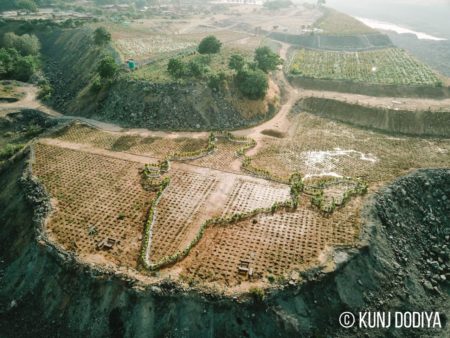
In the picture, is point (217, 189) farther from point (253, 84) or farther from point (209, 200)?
point (253, 84)

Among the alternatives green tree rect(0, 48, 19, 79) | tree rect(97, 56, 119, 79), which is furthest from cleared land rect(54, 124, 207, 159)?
green tree rect(0, 48, 19, 79)

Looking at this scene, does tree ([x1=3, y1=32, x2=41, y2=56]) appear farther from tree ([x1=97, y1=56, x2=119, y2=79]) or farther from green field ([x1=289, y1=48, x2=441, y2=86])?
green field ([x1=289, y1=48, x2=441, y2=86])

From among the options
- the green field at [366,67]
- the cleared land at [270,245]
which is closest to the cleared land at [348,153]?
the cleared land at [270,245]

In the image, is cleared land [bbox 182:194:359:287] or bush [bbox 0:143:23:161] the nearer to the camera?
cleared land [bbox 182:194:359:287]

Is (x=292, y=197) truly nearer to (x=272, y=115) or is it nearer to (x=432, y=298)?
(x=432, y=298)

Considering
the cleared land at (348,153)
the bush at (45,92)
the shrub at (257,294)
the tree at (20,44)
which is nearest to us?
the shrub at (257,294)

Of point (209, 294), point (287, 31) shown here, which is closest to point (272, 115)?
point (209, 294)

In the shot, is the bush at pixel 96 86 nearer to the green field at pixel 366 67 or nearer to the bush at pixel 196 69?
the bush at pixel 196 69

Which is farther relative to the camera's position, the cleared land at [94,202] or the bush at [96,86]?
the bush at [96,86]
